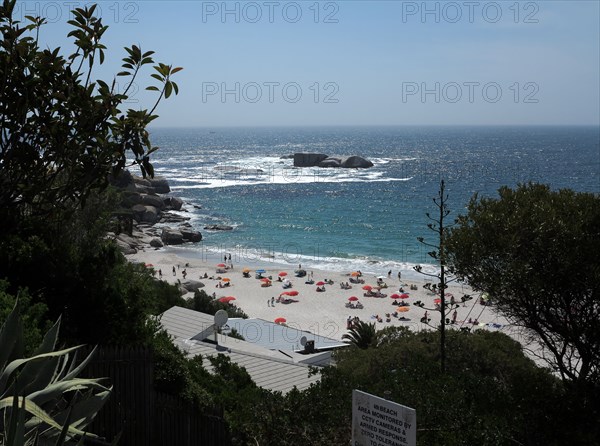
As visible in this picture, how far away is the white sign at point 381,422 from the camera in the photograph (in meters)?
5.64

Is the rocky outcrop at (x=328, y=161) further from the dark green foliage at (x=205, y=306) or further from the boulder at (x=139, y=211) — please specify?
the dark green foliage at (x=205, y=306)

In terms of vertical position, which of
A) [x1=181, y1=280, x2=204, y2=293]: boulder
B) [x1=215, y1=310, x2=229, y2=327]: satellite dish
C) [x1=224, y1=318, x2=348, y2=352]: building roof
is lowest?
[x1=181, y1=280, x2=204, y2=293]: boulder

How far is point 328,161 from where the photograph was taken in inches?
5098

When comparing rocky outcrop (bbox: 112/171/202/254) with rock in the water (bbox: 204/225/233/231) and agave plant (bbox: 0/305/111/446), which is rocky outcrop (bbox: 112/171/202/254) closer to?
rock in the water (bbox: 204/225/233/231)

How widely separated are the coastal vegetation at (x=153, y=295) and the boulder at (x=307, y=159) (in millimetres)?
120482

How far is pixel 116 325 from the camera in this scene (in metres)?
8.56

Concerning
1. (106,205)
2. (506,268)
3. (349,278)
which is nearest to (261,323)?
(106,205)

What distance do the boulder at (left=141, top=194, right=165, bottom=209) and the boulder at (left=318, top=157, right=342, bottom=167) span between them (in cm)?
6267

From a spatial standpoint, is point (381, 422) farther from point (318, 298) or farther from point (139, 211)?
point (139, 211)

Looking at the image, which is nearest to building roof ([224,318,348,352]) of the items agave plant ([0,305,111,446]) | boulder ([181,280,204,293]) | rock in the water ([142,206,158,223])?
agave plant ([0,305,111,446])

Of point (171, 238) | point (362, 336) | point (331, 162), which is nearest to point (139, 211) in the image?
point (171, 238)

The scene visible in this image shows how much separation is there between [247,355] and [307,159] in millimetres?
117855

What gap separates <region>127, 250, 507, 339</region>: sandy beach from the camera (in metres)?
33.6

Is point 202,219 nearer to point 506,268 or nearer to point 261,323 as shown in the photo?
point 261,323
